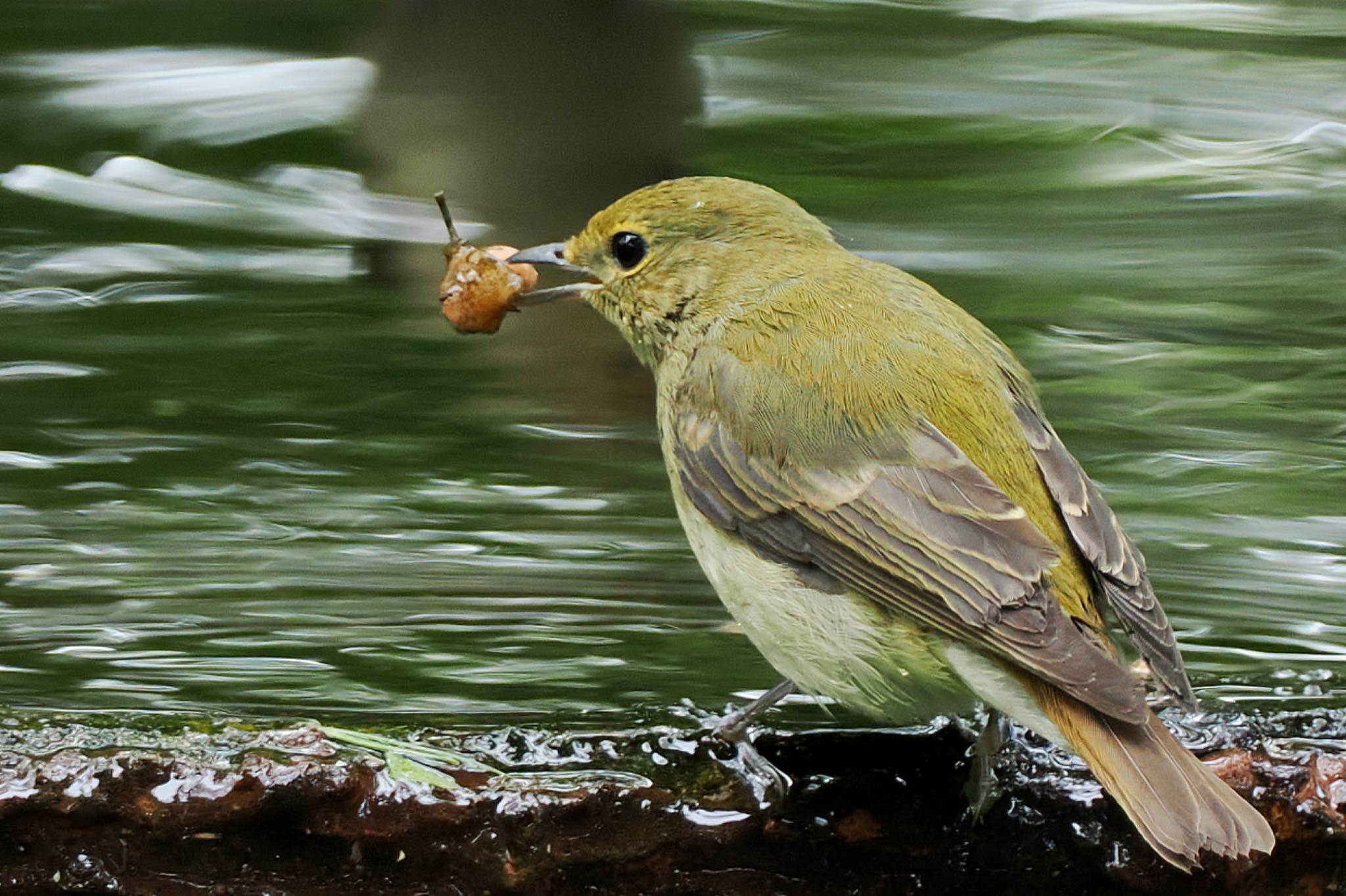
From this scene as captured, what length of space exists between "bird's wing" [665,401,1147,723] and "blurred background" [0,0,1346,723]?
16.7 inches

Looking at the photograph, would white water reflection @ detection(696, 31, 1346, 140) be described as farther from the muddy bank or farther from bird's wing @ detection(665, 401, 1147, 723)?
the muddy bank

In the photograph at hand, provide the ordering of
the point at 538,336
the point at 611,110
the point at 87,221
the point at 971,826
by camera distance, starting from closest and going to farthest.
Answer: the point at 971,826, the point at 538,336, the point at 87,221, the point at 611,110

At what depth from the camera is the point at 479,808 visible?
10.3ft

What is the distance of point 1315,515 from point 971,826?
8.09 feet

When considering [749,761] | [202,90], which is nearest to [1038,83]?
[202,90]

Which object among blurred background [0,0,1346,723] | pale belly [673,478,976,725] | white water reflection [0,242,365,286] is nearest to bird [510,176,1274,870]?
pale belly [673,478,976,725]

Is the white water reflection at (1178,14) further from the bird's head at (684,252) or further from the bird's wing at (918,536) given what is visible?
the bird's wing at (918,536)

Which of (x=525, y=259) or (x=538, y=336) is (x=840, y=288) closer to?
(x=525, y=259)

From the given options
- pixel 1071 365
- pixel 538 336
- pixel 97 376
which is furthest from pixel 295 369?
pixel 1071 365

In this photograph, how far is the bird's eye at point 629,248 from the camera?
439 centimetres

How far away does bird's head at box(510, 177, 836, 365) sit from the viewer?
4285 millimetres

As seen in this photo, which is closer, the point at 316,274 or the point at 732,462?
the point at 732,462

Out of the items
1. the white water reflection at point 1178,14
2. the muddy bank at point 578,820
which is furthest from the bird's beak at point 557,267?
the white water reflection at point 1178,14

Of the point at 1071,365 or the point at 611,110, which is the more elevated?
the point at 611,110
